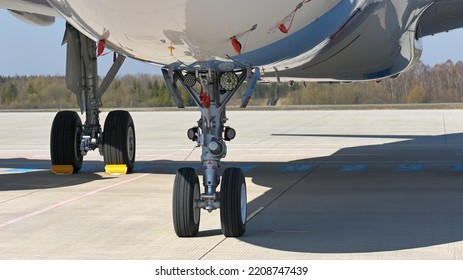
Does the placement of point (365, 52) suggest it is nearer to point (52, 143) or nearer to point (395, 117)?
point (52, 143)

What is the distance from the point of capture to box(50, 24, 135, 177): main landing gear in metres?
15.2

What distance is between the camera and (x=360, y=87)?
41.5 metres

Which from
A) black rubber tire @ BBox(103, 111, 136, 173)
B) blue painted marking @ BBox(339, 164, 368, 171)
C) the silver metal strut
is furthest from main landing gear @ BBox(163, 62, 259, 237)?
blue painted marking @ BBox(339, 164, 368, 171)

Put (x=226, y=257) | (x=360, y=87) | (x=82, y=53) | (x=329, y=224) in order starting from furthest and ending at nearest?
(x=360, y=87), (x=82, y=53), (x=329, y=224), (x=226, y=257)

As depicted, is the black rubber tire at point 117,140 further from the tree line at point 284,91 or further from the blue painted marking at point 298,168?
the tree line at point 284,91

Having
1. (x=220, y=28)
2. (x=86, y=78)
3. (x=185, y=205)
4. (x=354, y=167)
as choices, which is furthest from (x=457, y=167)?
(x=220, y=28)

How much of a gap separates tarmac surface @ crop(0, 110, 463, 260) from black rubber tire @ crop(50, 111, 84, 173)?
0.27m

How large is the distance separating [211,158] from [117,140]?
6.32 meters

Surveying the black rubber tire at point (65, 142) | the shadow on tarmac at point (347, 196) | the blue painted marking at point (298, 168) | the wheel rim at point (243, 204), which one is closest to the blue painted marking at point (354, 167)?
the shadow on tarmac at point (347, 196)

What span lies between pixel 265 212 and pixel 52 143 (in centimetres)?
577

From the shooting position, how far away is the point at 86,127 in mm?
15539

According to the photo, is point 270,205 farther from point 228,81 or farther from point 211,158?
point 228,81

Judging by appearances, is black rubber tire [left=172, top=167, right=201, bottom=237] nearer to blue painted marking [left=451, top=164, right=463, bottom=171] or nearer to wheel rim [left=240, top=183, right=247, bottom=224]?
wheel rim [left=240, top=183, right=247, bottom=224]
